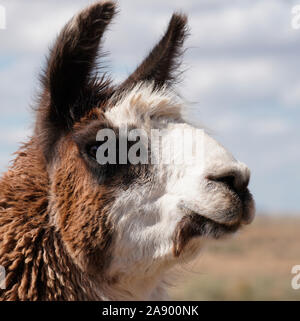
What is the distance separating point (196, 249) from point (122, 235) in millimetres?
467

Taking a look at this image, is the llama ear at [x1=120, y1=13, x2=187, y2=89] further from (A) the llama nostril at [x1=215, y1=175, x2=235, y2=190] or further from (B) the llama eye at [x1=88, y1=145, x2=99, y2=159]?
(A) the llama nostril at [x1=215, y1=175, x2=235, y2=190]

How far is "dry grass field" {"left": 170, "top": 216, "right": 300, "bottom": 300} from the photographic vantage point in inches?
190

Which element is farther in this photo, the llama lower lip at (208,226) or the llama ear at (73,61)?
the llama ear at (73,61)

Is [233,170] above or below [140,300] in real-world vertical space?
above

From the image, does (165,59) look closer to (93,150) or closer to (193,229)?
(93,150)

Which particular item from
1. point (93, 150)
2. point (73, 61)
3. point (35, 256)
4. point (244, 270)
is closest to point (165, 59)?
point (73, 61)

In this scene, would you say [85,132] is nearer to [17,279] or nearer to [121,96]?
[121,96]

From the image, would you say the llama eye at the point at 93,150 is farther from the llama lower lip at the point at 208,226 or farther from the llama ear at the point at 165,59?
the llama lower lip at the point at 208,226

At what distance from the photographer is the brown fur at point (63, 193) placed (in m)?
3.86

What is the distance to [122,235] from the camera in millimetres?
3852

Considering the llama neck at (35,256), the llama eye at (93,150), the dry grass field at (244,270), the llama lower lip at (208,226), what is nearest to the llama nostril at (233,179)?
the llama lower lip at (208,226)

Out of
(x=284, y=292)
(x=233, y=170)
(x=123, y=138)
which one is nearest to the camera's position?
(x=233, y=170)

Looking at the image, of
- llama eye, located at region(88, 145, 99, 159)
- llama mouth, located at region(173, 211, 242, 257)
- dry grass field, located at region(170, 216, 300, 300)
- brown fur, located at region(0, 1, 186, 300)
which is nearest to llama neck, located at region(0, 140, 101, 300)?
brown fur, located at region(0, 1, 186, 300)
